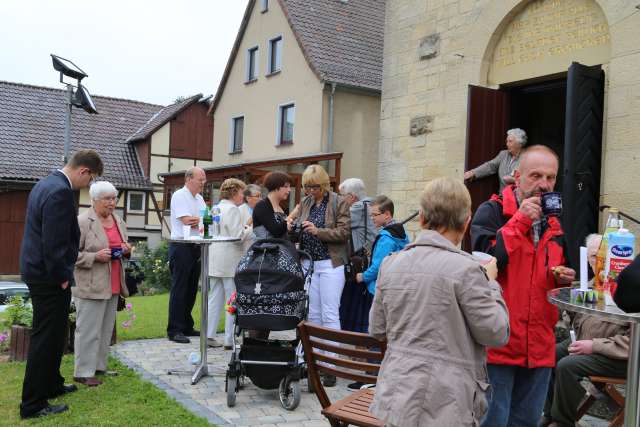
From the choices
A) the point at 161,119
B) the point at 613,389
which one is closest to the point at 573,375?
the point at 613,389

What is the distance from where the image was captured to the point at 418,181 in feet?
29.5

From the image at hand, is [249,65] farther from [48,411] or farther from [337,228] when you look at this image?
[48,411]

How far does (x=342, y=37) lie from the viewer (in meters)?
21.9

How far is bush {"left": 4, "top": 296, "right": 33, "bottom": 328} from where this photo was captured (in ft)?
22.2

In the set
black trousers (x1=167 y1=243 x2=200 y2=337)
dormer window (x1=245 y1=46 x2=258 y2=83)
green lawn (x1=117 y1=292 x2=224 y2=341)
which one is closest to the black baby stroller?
black trousers (x1=167 y1=243 x2=200 y2=337)

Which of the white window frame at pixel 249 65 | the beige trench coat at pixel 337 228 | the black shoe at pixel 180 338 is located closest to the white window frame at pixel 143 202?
the white window frame at pixel 249 65

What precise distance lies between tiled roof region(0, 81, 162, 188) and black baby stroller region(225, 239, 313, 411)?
25.4 metres

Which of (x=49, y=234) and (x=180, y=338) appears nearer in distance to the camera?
(x=49, y=234)

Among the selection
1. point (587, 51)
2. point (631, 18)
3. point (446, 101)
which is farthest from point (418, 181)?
point (631, 18)

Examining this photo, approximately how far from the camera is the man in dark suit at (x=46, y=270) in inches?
182

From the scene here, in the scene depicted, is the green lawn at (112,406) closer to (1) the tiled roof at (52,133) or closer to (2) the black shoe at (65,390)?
(2) the black shoe at (65,390)

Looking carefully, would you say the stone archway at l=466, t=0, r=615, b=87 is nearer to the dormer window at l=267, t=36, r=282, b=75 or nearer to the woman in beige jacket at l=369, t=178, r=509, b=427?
the woman in beige jacket at l=369, t=178, r=509, b=427

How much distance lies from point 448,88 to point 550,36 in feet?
4.98

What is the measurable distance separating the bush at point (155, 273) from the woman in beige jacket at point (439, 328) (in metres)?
15.7
